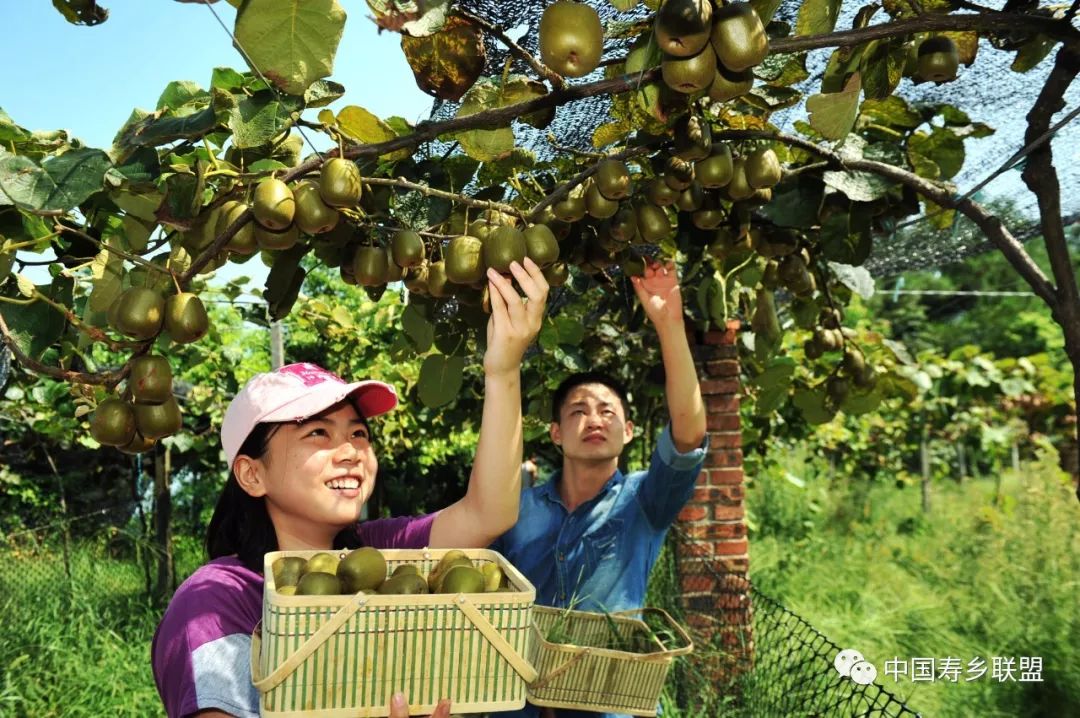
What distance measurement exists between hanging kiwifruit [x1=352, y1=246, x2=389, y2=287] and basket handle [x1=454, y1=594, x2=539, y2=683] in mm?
632

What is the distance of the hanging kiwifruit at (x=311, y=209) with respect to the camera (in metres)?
1.37

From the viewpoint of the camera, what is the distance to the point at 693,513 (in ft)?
12.8

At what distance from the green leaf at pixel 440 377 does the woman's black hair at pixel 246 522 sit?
377 millimetres

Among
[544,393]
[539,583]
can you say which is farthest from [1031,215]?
[539,583]

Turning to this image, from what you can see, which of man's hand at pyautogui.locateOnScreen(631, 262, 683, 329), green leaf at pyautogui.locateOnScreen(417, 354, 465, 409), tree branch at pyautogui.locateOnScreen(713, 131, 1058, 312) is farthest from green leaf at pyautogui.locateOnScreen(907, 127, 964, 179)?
green leaf at pyautogui.locateOnScreen(417, 354, 465, 409)

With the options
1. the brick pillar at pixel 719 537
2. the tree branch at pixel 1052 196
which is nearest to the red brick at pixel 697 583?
the brick pillar at pixel 719 537

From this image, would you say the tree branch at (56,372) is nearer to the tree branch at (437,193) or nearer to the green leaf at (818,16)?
the tree branch at (437,193)

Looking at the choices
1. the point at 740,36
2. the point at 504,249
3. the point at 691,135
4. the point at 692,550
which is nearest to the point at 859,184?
the point at 691,135

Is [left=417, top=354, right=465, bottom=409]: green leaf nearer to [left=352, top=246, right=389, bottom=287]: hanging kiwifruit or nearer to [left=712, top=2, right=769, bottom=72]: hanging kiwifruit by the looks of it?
[left=352, top=246, right=389, bottom=287]: hanging kiwifruit

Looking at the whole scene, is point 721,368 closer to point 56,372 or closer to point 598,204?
point 598,204

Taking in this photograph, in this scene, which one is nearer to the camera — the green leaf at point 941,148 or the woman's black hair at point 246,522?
the woman's black hair at point 246,522

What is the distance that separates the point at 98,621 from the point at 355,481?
13.1 feet

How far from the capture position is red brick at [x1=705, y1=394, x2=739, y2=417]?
4043 mm

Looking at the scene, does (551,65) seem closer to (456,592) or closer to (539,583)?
(456,592)
